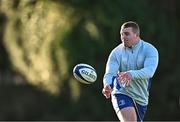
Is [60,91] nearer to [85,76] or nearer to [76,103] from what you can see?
A: [76,103]

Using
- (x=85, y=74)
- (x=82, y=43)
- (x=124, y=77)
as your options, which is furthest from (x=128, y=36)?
(x=82, y=43)

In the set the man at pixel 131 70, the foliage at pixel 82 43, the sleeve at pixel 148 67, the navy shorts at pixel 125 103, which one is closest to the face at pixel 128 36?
the man at pixel 131 70

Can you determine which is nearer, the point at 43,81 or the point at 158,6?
the point at 158,6

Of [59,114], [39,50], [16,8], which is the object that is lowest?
[59,114]

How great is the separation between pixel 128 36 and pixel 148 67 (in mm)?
484

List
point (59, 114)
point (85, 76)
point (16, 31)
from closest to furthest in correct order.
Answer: point (85, 76)
point (16, 31)
point (59, 114)

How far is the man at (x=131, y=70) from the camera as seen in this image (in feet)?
32.3

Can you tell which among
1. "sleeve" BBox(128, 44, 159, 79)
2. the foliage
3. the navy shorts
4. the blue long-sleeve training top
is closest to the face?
the blue long-sleeve training top

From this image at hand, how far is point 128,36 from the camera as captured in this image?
984cm

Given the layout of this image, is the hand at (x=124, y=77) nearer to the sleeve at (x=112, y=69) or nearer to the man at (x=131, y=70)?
the man at (x=131, y=70)

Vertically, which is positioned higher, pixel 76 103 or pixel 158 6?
pixel 158 6

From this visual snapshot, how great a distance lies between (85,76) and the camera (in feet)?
33.2

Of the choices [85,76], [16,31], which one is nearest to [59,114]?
[16,31]

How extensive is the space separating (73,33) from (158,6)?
A: 242 cm
